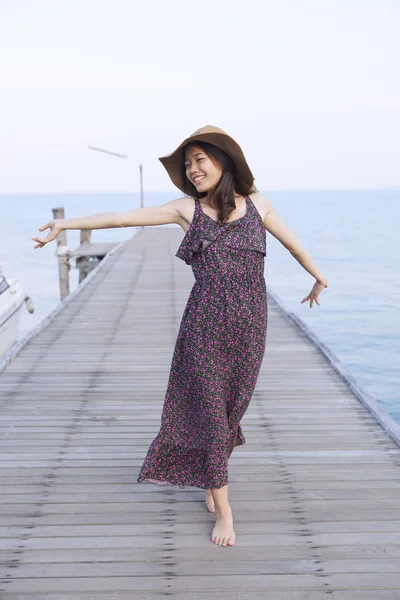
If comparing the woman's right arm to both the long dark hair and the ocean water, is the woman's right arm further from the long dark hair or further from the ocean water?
the ocean water

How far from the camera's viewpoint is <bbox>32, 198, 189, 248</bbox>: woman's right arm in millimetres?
3049

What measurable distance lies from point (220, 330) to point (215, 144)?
30.0 inches

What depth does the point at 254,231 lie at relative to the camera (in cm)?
312

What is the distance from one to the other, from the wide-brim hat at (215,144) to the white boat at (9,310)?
30.0ft

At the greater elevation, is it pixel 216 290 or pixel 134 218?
pixel 134 218

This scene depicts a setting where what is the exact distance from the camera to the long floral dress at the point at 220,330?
3068 millimetres

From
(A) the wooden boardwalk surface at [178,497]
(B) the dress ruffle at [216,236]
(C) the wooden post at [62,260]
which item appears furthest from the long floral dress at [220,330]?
(C) the wooden post at [62,260]

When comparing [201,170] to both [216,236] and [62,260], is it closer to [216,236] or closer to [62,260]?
[216,236]

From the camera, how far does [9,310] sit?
491 inches

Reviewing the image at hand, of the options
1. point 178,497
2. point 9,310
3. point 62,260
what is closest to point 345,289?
point 62,260

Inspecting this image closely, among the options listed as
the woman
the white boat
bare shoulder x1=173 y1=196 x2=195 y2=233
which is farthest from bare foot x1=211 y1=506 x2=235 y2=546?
the white boat

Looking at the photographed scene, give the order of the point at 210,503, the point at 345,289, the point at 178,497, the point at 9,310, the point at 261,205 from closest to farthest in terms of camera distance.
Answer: the point at 261,205 < the point at 210,503 < the point at 178,497 < the point at 9,310 < the point at 345,289

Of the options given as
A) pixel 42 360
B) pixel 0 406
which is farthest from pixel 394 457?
pixel 42 360

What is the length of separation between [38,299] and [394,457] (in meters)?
26.4
